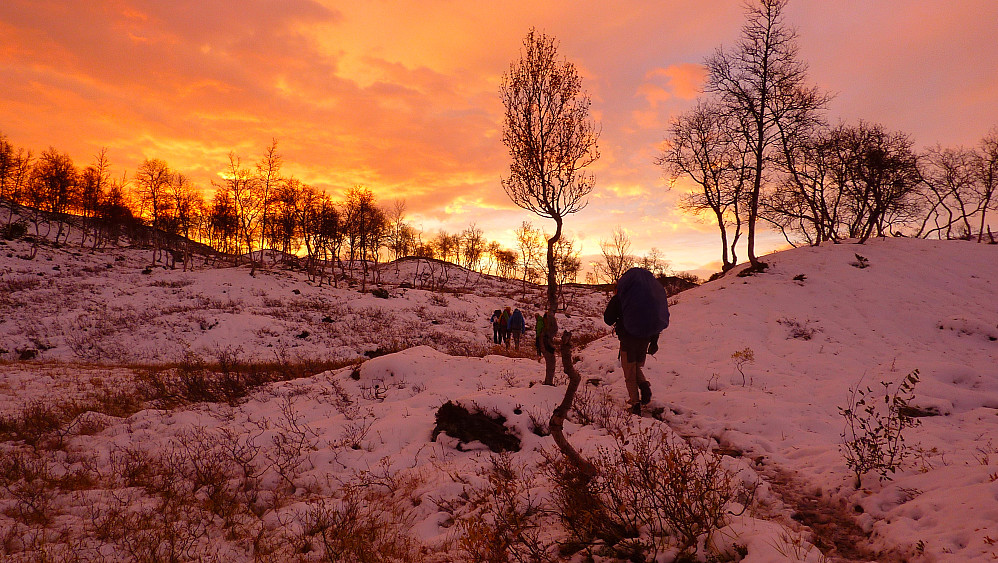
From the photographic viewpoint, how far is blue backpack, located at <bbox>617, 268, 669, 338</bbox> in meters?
6.29

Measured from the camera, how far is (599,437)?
5.74 m

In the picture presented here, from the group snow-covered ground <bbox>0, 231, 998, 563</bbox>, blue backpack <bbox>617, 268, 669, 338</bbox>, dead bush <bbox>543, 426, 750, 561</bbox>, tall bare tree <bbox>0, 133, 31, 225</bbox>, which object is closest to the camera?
dead bush <bbox>543, 426, 750, 561</bbox>

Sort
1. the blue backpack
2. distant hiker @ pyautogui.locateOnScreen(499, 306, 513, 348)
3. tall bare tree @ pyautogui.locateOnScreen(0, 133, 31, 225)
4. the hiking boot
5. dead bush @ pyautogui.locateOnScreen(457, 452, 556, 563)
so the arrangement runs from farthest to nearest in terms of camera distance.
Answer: tall bare tree @ pyautogui.locateOnScreen(0, 133, 31, 225) → distant hiker @ pyautogui.locateOnScreen(499, 306, 513, 348) → the hiking boot → the blue backpack → dead bush @ pyautogui.locateOnScreen(457, 452, 556, 563)

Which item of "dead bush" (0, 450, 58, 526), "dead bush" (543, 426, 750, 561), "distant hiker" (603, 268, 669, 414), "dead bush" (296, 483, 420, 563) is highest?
"distant hiker" (603, 268, 669, 414)

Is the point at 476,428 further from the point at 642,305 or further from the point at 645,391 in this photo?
the point at 642,305

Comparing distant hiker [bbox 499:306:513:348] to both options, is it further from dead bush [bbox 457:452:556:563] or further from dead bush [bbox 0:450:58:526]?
dead bush [bbox 0:450:58:526]

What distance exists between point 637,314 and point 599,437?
1.97m

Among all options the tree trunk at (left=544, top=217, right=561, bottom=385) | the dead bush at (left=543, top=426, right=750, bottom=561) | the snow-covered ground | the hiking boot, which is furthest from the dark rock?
the hiking boot

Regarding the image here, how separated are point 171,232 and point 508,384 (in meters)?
52.1

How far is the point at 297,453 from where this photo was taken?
20.3 ft

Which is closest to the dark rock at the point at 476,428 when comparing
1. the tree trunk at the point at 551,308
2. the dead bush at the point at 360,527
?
the dead bush at the point at 360,527

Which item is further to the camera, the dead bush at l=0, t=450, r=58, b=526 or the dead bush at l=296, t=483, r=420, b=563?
the dead bush at l=0, t=450, r=58, b=526

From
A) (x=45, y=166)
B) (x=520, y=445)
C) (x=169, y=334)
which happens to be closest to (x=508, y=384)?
(x=520, y=445)

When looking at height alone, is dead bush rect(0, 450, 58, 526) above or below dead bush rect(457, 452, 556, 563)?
below
